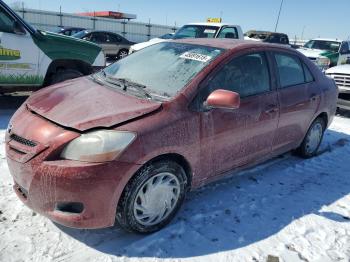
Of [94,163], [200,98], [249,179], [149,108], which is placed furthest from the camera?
[249,179]

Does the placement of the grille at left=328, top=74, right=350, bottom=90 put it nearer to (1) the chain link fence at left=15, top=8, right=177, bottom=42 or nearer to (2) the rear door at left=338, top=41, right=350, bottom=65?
(2) the rear door at left=338, top=41, right=350, bottom=65

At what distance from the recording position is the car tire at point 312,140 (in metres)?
5.23

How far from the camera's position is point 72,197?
2713 millimetres

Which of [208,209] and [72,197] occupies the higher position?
[72,197]

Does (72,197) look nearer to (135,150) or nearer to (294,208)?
(135,150)

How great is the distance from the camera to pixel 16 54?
6.13m

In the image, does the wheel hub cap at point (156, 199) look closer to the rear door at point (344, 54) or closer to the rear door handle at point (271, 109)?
the rear door handle at point (271, 109)

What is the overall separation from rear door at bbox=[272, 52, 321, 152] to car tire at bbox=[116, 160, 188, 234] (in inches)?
65.8

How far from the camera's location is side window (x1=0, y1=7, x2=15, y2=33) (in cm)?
597

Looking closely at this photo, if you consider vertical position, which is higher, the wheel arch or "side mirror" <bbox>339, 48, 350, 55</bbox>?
"side mirror" <bbox>339, 48, 350, 55</bbox>

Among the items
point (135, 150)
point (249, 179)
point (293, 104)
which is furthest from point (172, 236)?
point (293, 104)

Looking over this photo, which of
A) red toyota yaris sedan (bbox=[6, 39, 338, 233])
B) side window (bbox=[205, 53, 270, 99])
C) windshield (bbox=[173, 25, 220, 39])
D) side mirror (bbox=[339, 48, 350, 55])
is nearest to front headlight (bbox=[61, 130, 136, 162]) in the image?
red toyota yaris sedan (bbox=[6, 39, 338, 233])

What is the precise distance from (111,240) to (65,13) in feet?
97.4

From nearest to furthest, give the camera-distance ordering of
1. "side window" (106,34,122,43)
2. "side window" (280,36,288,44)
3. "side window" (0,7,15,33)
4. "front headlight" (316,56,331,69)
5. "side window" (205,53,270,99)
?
1. "side window" (205,53,270,99)
2. "side window" (0,7,15,33)
3. "front headlight" (316,56,331,69)
4. "side window" (280,36,288,44)
5. "side window" (106,34,122,43)
